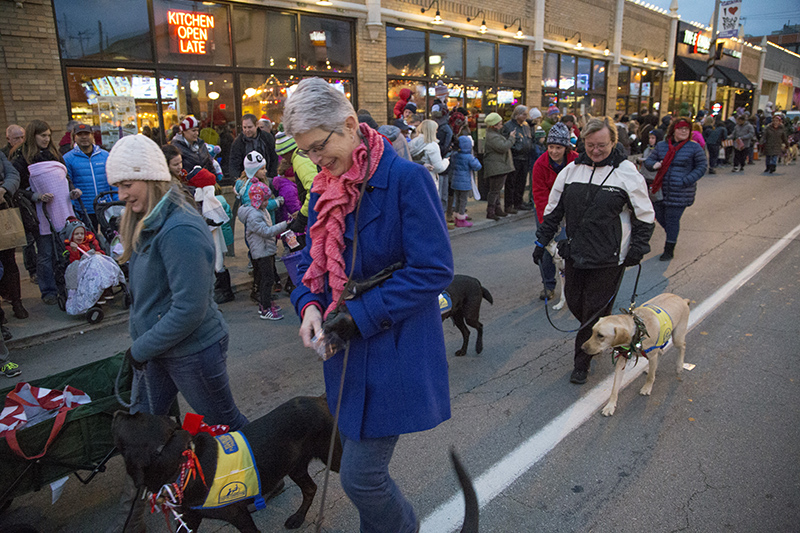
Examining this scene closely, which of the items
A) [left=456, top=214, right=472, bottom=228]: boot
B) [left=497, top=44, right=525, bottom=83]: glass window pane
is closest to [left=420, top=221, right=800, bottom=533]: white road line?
[left=456, top=214, right=472, bottom=228]: boot

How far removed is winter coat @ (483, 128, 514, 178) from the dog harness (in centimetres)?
917

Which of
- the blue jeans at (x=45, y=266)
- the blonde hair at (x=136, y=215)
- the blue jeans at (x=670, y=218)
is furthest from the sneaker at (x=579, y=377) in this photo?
the blue jeans at (x=45, y=266)

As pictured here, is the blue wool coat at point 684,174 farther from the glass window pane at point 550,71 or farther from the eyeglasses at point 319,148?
the glass window pane at point 550,71

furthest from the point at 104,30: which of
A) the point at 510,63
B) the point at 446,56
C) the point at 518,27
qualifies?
the point at 518,27

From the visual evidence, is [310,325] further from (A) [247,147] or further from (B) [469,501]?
(A) [247,147]

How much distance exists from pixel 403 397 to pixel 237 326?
4409 millimetres

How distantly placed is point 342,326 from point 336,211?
1.34 feet

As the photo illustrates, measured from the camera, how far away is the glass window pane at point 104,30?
9466mm

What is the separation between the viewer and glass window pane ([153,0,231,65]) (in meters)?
10.8

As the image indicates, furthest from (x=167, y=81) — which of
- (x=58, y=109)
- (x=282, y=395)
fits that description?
(x=282, y=395)

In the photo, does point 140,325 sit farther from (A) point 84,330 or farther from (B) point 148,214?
(A) point 84,330

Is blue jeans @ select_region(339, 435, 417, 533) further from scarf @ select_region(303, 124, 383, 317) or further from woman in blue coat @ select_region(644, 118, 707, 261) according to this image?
woman in blue coat @ select_region(644, 118, 707, 261)

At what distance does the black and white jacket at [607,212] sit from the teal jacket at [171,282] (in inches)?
109

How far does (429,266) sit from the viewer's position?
181 cm
